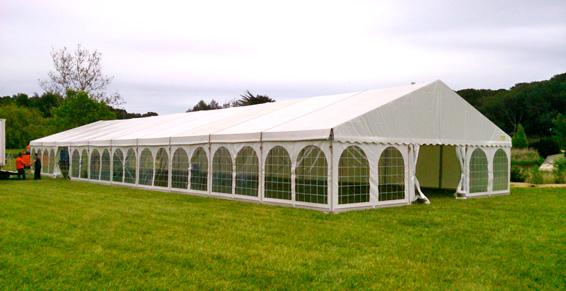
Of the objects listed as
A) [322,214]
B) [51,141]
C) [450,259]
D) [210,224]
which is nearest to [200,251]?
[210,224]

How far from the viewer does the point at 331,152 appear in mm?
10148

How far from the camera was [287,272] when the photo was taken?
5.49 meters

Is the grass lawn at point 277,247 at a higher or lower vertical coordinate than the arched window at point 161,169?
lower

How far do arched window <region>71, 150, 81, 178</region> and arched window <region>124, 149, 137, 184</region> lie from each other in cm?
425

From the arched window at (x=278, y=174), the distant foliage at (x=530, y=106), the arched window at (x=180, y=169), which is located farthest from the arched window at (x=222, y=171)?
the distant foliage at (x=530, y=106)

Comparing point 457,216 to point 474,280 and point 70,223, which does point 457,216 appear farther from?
point 70,223

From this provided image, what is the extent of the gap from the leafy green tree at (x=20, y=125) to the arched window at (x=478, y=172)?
34.7m

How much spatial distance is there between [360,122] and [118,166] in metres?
10.0

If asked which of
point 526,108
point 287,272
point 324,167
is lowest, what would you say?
point 287,272

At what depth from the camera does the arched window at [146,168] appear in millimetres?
15898

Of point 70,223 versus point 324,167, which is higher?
point 324,167

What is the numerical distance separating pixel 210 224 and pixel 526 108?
5165 cm

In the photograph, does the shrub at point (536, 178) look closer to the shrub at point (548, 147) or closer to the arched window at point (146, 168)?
the arched window at point (146, 168)

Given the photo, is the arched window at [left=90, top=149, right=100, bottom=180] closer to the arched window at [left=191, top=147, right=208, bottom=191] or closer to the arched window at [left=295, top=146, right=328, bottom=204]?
the arched window at [left=191, top=147, right=208, bottom=191]
